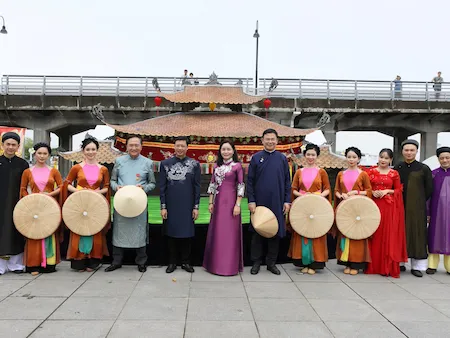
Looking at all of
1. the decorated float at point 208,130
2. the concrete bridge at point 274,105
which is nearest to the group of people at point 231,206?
the decorated float at point 208,130

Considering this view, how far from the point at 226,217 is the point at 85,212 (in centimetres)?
146

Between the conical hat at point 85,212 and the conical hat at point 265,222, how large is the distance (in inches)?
62.2

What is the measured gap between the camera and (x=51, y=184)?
401 centimetres

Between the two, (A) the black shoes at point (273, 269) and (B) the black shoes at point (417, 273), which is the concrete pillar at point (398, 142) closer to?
(B) the black shoes at point (417, 273)

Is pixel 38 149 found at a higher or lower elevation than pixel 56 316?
higher

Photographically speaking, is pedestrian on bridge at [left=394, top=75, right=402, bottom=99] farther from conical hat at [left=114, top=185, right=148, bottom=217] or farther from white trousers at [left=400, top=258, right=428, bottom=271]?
conical hat at [left=114, top=185, right=148, bottom=217]

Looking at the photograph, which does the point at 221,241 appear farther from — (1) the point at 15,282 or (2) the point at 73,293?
(1) the point at 15,282

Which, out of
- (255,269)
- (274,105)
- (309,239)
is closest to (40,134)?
(274,105)

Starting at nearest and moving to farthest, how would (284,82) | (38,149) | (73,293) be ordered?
(73,293) < (38,149) < (284,82)

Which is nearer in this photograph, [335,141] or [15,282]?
[15,282]

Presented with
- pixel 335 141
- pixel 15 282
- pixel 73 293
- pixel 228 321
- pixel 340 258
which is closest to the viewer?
pixel 228 321

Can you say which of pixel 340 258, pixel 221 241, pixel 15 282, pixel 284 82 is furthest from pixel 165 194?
pixel 284 82

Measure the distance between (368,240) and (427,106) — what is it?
15.0 m

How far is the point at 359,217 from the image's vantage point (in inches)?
159
